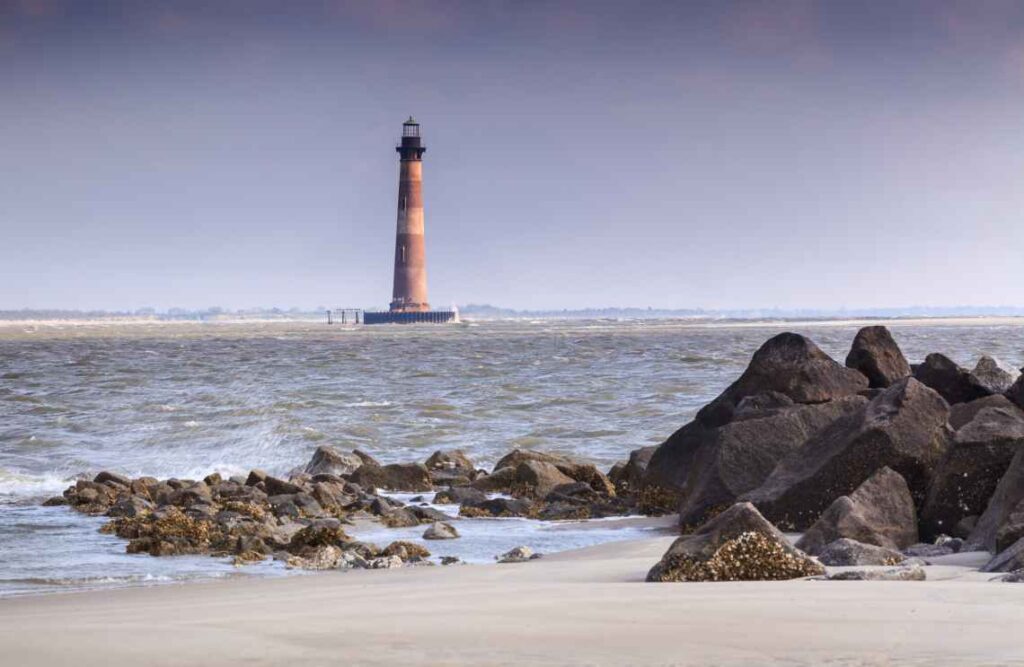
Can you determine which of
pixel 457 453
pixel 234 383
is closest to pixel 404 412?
pixel 457 453

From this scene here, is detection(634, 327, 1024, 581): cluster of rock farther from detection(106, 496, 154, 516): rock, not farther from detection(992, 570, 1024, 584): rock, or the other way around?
detection(106, 496, 154, 516): rock

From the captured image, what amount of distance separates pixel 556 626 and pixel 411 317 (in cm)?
10750

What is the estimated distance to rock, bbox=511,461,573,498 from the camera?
16.4 m

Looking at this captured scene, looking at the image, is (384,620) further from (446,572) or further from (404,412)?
(404,412)

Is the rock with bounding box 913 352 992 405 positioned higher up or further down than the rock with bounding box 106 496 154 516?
higher up

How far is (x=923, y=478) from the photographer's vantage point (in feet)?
38.3

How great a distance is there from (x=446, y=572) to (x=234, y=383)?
30.9 meters

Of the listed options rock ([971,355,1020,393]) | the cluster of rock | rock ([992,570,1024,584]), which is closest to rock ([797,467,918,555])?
the cluster of rock

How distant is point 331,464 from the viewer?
19078 mm

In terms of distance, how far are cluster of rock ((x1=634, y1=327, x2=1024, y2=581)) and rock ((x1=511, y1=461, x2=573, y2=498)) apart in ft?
3.21

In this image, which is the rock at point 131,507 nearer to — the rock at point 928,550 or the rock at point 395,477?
the rock at point 395,477

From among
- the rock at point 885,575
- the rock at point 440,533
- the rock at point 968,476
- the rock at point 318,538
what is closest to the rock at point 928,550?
the rock at point 968,476

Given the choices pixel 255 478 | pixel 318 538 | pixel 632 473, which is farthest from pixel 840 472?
pixel 255 478

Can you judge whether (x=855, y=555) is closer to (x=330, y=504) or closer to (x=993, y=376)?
(x=330, y=504)
